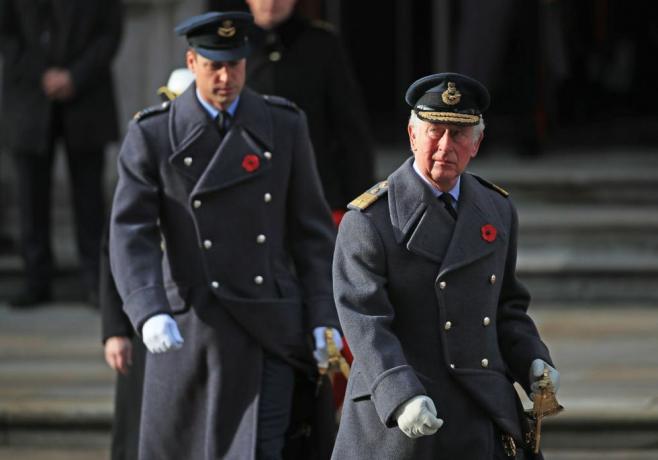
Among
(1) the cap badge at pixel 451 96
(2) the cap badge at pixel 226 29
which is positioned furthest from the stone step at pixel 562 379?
(1) the cap badge at pixel 451 96

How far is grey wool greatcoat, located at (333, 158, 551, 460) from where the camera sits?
4363 mm

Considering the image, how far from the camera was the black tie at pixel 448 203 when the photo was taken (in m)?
4.48

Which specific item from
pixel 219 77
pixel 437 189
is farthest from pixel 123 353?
pixel 437 189

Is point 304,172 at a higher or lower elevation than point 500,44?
higher

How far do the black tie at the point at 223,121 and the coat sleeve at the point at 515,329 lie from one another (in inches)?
44.5

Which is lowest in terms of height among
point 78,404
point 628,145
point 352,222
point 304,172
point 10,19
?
point 628,145

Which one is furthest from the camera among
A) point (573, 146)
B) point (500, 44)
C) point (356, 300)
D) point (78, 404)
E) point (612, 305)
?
point (573, 146)

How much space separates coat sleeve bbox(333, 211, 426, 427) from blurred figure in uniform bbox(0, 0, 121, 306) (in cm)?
465

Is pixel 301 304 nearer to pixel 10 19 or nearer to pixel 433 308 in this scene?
pixel 433 308

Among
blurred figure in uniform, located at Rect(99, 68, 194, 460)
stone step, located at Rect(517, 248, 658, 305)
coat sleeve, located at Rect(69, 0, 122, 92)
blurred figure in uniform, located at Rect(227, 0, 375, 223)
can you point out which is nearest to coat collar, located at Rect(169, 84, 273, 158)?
blurred figure in uniform, located at Rect(99, 68, 194, 460)

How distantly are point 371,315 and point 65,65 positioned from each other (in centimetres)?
489

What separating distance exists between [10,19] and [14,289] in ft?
4.73

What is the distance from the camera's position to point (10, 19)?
9008 mm

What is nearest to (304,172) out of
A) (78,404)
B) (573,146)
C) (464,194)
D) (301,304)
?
(301,304)
